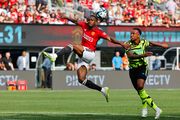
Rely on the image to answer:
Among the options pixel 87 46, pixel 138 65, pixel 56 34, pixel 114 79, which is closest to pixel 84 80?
pixel 87 46

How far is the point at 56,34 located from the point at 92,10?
9.67 feet

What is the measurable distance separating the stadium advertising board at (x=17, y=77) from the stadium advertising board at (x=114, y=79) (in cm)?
122

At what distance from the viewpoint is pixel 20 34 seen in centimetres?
3947

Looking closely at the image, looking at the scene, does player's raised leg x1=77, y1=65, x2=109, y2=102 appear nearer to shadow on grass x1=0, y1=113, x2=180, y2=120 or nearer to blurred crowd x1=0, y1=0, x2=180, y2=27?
shadow on grass x1=0, y1=113, x2=180, y2=120

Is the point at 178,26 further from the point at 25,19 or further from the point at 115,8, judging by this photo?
the point at 25,19

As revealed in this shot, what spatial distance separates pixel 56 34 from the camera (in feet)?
133

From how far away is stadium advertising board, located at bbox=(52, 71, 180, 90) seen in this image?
1449 inches

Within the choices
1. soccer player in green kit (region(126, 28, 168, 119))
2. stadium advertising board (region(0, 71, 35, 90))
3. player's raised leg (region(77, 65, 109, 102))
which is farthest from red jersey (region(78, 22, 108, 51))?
stadium advertising board (region(0, 71, 35, 90))

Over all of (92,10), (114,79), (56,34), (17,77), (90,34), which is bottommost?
(114,79)

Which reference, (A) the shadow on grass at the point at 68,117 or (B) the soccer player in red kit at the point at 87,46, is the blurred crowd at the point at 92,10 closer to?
(B) the soccer player in red kit at the point at 87,46

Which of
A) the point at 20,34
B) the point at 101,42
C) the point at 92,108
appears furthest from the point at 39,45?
the point at 92,108

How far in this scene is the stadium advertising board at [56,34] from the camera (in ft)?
129

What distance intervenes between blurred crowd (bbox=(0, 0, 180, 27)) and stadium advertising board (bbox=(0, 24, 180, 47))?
45 cm

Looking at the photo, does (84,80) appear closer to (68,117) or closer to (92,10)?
(68,117)
